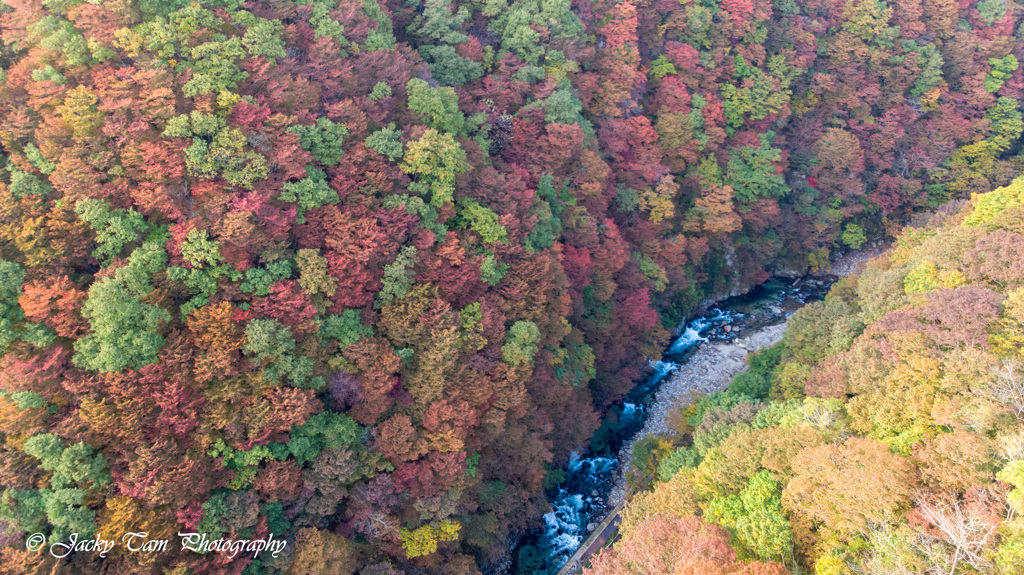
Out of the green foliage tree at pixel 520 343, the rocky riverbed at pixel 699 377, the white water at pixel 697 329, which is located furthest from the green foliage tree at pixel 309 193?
the white water at pixel 697 329

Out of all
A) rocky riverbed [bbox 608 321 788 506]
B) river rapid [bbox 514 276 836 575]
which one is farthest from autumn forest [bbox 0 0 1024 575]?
rocky riverbed [bbox 608 321 788 506]

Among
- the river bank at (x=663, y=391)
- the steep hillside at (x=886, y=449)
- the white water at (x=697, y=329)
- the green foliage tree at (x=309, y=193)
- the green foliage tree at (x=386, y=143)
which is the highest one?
the green foliage tree at (x=386, y=143)

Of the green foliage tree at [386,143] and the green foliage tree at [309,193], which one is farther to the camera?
the green foliage tree at [386,143]

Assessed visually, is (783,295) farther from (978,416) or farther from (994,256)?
(978,416)

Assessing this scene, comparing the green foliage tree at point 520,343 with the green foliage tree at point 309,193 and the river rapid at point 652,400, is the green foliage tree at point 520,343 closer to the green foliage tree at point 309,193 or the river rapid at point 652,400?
the green foliage tree at point 309,193

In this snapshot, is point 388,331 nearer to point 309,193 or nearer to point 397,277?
point 397,277

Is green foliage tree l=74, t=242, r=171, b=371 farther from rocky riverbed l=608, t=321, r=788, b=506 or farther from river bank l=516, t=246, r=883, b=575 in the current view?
rocky riverbed l=608, t=321, r=788, b=506

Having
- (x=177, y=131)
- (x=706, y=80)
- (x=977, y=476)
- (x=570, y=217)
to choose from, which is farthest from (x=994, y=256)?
(x=177, y=131)
